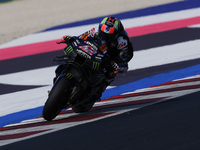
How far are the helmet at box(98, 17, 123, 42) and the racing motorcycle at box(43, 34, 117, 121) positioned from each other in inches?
5.9

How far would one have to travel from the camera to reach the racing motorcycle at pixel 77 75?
664 centimetres

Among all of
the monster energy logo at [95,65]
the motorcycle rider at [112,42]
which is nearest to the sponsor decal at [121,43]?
the motorcycle rider at [112,42]

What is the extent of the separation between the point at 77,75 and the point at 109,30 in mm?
893

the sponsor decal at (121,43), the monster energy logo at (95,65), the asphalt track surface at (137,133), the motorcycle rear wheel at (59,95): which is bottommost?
the asphalt track surface at (137,133)

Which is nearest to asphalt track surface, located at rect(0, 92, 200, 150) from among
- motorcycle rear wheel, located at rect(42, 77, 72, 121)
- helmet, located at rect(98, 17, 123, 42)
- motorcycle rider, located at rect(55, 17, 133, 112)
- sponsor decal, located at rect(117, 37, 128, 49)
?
motorcycle rear wheel, located at rect(42, 77, 72, 121)

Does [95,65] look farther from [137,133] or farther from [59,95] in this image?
[137,133]

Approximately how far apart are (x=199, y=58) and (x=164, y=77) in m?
1.58

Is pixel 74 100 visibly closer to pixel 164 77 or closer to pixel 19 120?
pixel 19 120

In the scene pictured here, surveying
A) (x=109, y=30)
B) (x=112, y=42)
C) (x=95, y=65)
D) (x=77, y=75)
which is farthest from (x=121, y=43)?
(x=77, y=75)

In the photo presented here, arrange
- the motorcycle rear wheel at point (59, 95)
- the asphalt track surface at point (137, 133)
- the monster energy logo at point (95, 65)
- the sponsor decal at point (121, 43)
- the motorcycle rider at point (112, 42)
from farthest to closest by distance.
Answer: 1. the sponsor decal at point (121, 43)
2. the motorcycle rider at point (112, 42)
3. the monster energy logo at point (95, 65)
4. the motorcycle rear wheel at point (59, 95)
5. the asphalt track surface at point (137, 133)

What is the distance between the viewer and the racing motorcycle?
6.64 m

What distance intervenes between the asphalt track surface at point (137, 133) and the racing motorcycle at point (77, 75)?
0.48m

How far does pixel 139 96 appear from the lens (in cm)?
812

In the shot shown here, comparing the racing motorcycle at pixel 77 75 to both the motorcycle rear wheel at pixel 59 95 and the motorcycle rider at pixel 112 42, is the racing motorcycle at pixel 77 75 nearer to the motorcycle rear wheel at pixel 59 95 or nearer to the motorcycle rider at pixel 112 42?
the motorcycle rear wheel at pixel 59 95
